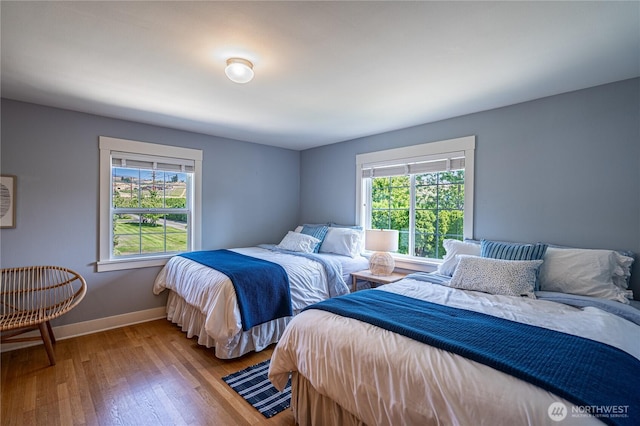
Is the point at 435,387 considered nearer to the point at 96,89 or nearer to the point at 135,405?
the point at 135,405

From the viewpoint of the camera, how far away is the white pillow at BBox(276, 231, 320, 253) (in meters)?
3.89

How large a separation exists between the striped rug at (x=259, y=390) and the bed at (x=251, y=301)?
0.28 meters

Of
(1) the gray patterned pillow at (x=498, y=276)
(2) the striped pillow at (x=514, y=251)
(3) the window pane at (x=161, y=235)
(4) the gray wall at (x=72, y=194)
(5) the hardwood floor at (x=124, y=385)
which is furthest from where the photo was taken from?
(3) the window pane at (x=161, y=235)

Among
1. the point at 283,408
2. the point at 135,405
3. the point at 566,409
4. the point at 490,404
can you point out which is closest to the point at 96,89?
the point at 135,405

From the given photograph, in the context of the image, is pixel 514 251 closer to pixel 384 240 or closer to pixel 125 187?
pixel 384 240

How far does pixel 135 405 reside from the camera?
6.61 feet

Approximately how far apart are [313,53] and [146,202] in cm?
288

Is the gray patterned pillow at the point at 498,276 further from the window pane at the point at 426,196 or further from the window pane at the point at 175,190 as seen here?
the window pane at the point at 175,190

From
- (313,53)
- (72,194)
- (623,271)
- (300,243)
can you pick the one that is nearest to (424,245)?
(300,243)

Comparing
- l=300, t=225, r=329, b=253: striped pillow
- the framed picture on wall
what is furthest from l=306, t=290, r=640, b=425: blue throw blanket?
the framed picture on wall

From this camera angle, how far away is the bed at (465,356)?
1.04 meters

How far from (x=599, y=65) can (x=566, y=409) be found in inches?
91.2

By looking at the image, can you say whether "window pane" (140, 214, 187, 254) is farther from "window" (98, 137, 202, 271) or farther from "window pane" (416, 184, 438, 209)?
"window pane" (416, 184, 438, 209)

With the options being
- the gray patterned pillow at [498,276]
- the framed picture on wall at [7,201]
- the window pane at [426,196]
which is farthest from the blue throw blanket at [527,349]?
the framed picture on wall at [7,201]
